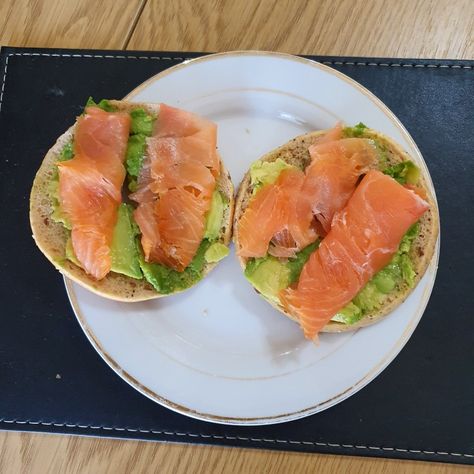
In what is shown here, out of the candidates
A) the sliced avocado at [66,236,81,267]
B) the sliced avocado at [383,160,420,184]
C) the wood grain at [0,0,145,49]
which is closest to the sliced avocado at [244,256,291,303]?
the sliced avocado at [383,160,420,184]

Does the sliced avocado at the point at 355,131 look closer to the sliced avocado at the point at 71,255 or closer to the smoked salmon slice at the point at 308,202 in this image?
the smoked salmon slice at the point at 308,202

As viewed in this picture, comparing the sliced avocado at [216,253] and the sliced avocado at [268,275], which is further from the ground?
the sliced avocado at [268,275]

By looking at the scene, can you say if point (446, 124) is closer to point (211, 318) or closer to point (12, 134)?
point (211, 318)

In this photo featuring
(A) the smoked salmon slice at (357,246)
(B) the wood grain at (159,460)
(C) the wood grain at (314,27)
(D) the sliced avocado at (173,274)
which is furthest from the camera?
(C) the wood grain at (314,27)

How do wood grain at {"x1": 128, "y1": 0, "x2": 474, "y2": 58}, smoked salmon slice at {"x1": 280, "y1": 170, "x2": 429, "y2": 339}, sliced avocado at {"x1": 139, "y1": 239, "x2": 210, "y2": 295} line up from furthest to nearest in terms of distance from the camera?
1. wood grain at {"x1": 128, "y1": 0, "x2": 474, "y2": 58}
2. sliced avocado at {"x1": 139, "y1": 239, "x2": 210, "y2": 295}
3. smoked salmon slice at {"x1": 280, "y1": 170, "x2": 429, "y2": 339}

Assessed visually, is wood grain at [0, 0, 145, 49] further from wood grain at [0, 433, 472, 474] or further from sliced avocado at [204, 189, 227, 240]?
wood grain at [0, 433, 472, 474]

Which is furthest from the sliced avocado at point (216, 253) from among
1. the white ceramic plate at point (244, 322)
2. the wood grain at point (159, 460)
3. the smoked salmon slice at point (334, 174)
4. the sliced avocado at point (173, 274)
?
the wood grain at point (159, 460)

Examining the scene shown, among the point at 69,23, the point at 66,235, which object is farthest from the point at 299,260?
the point at 69,23
